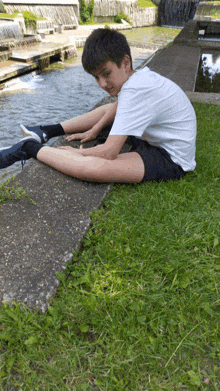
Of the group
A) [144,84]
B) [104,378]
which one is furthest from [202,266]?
[144,84]

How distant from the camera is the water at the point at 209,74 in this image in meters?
6.33

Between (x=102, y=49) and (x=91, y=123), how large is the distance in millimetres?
1208

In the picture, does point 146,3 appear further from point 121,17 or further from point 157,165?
point 157,165

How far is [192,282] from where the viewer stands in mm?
1818

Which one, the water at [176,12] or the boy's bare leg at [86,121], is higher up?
the water at [176,12]

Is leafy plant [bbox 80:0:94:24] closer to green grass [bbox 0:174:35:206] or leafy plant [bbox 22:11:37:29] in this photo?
leafy plant [bbox 22:11:37:29]

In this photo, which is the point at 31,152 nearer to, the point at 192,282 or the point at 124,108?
the point at 124,108

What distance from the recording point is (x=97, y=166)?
8.36ft

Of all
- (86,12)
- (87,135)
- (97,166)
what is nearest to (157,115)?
(97,166)

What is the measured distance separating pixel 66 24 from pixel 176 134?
19.3 m

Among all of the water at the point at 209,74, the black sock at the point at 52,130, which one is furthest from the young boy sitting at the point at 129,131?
the water at the point at 209,74

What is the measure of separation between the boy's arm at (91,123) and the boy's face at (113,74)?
28.9 inches

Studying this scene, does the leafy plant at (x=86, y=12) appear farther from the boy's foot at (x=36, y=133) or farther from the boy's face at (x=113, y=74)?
the boy's face at (x=113, y=74)

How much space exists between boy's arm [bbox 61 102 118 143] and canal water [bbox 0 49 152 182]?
4.47ft
